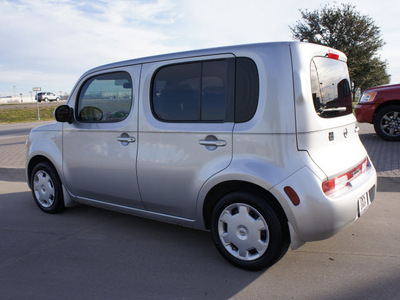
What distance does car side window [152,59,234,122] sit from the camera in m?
3.13

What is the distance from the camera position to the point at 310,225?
2.77 metres

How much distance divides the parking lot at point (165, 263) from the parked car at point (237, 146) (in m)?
0.29

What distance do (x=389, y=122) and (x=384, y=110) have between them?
32 cm

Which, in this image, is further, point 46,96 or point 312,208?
point 46,96

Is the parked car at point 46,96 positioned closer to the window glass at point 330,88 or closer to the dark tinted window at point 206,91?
the dark tinted window at point 206,91

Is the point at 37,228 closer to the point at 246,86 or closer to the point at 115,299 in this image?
the point at 115,299

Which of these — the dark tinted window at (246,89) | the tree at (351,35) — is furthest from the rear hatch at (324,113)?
the tree at (351,35)

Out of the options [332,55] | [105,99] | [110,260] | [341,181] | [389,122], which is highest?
[332,55]

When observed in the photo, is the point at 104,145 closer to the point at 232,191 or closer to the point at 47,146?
the point at 47,146

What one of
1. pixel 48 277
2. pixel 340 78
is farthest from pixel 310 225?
pixel 48 277

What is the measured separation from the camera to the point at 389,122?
8734 millimetres

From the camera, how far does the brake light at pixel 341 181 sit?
2.78 meters

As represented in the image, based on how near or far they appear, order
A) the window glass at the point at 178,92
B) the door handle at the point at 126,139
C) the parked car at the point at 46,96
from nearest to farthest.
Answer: the window glass at the point at 178,92 → the door handle at the point at 126,139 → the parked car at the point at 46,96

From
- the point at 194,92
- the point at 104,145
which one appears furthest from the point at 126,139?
the point at 194,92
